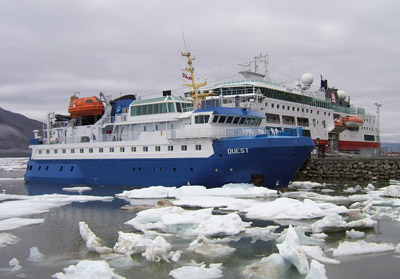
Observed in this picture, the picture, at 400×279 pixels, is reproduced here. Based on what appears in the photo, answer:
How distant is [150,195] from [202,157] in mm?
3797

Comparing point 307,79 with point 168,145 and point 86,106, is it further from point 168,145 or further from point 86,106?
point 168,145

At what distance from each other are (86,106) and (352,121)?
1336 inches

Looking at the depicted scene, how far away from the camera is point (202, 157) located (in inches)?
953

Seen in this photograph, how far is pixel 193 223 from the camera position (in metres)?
14.8

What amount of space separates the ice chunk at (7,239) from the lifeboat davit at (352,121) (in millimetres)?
43594

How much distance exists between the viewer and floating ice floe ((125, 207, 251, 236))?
14016 mm

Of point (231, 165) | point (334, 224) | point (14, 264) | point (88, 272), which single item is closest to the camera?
point (88, 272)

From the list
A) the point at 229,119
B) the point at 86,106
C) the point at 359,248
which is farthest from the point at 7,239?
the point at 86,106

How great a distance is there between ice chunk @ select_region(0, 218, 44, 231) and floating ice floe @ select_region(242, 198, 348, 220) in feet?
29.6

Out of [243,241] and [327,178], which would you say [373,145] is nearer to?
[327,178]

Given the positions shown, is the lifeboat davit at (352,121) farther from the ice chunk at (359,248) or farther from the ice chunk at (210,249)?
the ice chunk at (210,249)

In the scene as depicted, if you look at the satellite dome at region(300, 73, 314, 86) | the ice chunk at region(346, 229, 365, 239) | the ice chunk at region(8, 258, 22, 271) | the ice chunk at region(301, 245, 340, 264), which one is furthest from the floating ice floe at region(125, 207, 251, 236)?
the satellite dome at region(300, 73, 314, 86)

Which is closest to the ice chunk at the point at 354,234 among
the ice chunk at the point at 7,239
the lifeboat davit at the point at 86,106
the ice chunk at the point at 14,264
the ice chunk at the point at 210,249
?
the ice chunk at the point at 210,249

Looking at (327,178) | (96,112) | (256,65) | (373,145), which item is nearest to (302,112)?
(256,65)
